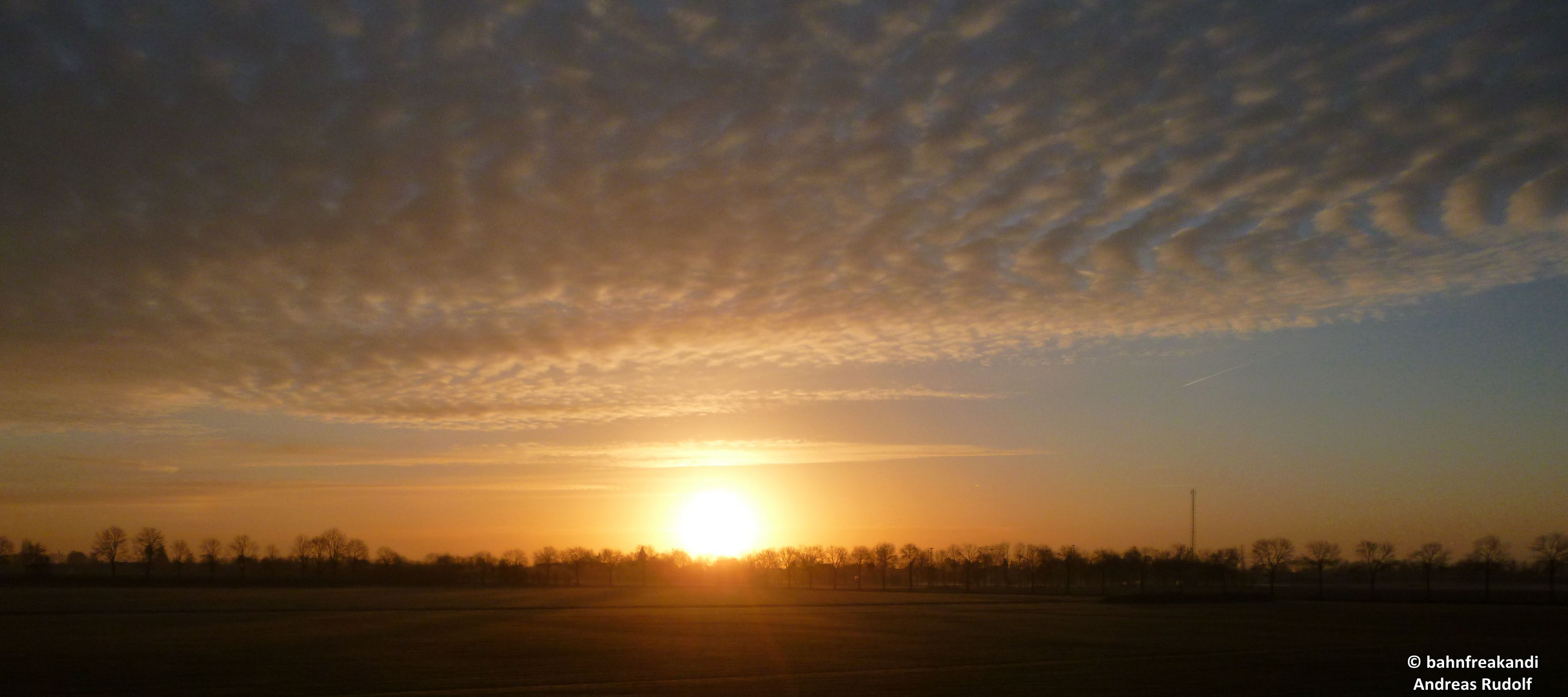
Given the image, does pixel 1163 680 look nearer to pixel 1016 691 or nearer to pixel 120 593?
pixel 1016 691

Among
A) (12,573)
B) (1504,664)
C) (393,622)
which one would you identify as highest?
(1504,664)

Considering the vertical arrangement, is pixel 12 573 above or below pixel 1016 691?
below

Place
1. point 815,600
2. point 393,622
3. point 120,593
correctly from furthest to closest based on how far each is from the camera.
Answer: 1. point 120,593
2. point 815,600
3. point 393,622

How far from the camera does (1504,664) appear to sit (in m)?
39.1

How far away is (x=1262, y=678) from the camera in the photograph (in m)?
34.1

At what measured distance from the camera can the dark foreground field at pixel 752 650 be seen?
3231 cm

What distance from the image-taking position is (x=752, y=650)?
4450 cm

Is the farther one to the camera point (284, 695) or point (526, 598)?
point (526, 598)

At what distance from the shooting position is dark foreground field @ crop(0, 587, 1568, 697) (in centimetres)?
3231

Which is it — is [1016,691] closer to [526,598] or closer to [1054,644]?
[1054,644]

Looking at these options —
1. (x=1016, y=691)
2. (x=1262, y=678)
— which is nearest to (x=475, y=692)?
(x=1016, y=691)

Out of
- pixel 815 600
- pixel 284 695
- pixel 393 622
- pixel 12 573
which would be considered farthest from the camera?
pixel 12 573

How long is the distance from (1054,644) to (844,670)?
16261mm

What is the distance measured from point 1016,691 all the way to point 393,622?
49420 millimetres
